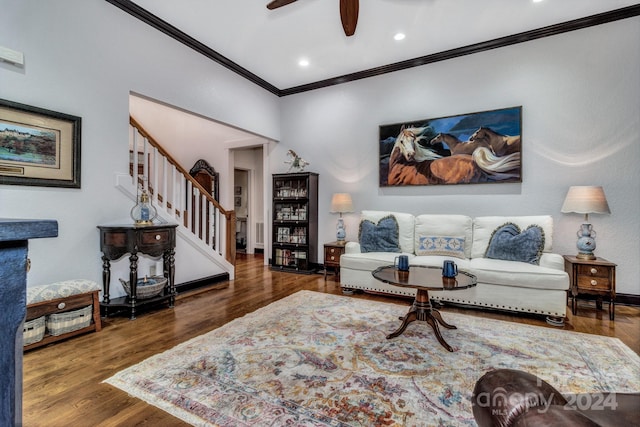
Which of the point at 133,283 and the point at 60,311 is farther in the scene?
the point at 133,283

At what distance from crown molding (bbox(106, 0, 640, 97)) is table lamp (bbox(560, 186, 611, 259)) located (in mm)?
1963

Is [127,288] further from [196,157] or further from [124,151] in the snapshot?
[196,157]

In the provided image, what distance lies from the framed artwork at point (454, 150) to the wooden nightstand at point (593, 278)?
4.03 feet

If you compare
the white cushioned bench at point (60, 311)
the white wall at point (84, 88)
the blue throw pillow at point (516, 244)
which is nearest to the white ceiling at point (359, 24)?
the white wall at point (84, 88)

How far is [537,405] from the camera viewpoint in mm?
680

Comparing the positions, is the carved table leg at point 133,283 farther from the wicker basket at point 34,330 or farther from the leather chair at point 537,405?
the leather chair at point 537,405

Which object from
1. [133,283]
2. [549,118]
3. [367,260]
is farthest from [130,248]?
[549,118]

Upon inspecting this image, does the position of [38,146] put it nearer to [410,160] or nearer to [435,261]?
[435,261]

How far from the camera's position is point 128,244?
2.88 meters

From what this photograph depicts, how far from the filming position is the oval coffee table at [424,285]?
232 centimetres

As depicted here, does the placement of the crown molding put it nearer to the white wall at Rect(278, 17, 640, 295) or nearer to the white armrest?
the white wall at Rect(278, 17, 640, 295)

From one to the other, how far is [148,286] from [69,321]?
71 centimetres

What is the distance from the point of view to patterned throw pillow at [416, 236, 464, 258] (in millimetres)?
3742

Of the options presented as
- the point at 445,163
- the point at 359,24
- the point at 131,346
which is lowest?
the point at 131,346
